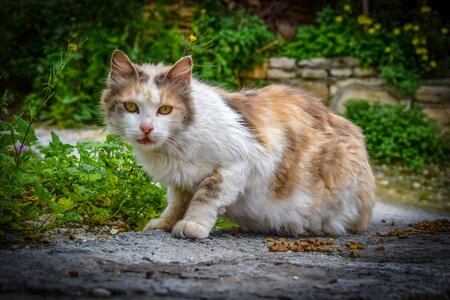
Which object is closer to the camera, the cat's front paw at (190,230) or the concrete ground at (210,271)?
the concrete ground at (210,271)

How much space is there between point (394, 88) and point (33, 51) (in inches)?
221

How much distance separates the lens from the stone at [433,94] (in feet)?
28.2

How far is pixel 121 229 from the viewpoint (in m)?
3.77

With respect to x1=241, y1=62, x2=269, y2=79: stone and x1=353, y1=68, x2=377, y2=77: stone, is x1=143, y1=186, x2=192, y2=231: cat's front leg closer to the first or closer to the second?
x1=241, y1=62, x2=269, y2=79: stone

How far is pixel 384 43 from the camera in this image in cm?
914

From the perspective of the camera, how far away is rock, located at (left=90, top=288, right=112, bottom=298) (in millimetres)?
2123

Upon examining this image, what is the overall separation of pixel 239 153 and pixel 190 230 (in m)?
0.54

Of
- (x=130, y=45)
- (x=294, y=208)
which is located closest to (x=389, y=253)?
(x=294, y=208)

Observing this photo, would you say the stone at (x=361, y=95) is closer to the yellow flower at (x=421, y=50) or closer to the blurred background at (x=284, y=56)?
the blurred background at (x=284, y=56)

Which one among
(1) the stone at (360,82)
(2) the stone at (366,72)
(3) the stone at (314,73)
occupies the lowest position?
(1) the stone at (360,82)

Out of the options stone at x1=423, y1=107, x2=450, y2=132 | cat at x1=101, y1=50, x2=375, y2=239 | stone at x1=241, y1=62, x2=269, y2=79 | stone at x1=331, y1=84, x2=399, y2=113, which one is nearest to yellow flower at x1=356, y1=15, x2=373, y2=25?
stone at x1=331, y1=84, x2=399, y2=113

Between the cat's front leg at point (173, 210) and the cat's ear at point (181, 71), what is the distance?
0.70 m

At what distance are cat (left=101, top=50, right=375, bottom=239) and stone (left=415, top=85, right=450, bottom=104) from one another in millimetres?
4839

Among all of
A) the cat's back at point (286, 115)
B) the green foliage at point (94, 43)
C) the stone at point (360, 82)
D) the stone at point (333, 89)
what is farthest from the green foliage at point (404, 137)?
the cat's back at point (286, 115)
